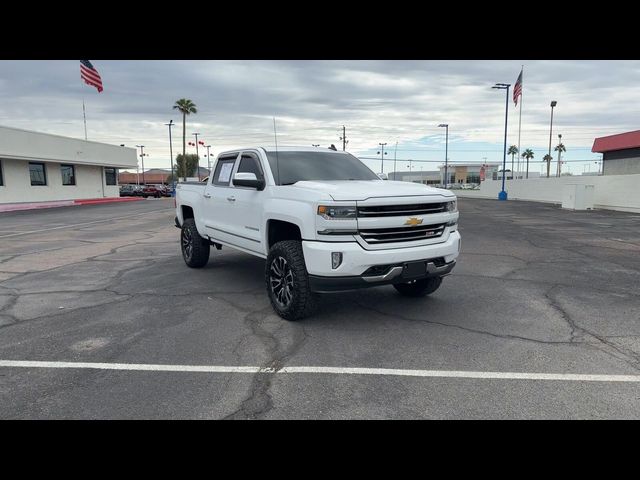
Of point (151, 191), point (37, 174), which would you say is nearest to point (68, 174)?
point (37, 174)

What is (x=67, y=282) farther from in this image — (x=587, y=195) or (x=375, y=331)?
(x=587, y=195)

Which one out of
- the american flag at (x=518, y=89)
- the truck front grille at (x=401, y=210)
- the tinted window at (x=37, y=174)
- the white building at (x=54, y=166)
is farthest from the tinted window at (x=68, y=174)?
the truck front grille at (x=401, y=210)

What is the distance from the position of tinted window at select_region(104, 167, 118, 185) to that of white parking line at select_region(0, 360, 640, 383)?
1734 inches

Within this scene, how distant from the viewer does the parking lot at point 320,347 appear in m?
3.50

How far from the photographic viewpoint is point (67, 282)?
7.75 metres

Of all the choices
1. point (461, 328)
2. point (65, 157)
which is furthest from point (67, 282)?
point (65, 157)

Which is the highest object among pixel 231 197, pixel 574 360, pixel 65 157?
pixel 65 157

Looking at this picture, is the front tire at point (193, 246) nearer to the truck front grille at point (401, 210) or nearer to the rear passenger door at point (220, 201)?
the rear passenger door at point (220, 201)

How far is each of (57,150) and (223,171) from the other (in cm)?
3315

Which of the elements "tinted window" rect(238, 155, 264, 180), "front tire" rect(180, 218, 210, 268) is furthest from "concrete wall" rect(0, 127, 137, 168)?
"tinted window" rect(238, 155, 264, 180)

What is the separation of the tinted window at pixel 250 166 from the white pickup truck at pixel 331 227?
0.02 meters

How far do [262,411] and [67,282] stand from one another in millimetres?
5821

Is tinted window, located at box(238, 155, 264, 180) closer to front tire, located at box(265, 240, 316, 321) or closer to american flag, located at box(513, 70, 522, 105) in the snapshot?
front tire, located at box(265, 240, 316, 321)

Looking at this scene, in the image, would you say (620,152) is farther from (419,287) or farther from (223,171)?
(223,171)
